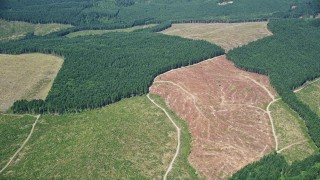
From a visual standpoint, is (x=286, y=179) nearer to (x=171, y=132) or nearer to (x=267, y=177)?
(x=267, y=177)

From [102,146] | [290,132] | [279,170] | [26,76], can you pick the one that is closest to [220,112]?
[290,132]

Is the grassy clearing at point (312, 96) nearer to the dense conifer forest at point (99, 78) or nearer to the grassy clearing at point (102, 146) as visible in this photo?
the dense conifer forest at point (99, 78)

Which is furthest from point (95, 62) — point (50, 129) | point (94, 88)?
point (50, 129)

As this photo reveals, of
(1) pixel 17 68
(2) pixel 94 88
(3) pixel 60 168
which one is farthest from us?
(1) pixel 17 68

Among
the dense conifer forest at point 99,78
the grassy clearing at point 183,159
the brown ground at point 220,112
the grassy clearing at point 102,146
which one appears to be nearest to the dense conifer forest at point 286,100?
the brown ground at point 220,112

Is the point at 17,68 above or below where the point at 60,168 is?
above

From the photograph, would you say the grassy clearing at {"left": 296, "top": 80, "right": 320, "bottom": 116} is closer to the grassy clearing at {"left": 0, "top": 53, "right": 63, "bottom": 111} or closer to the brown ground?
the brown ground

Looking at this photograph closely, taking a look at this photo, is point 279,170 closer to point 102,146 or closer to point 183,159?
point 183,159
